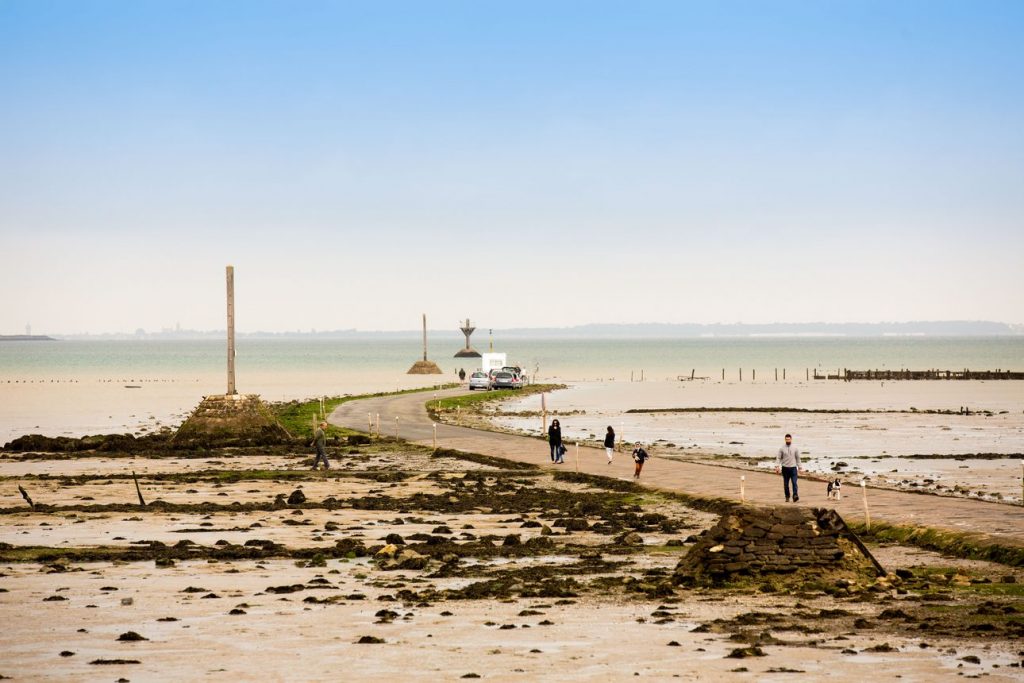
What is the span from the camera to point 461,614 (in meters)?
20.0

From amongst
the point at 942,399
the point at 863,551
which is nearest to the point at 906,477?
the point at 863,551

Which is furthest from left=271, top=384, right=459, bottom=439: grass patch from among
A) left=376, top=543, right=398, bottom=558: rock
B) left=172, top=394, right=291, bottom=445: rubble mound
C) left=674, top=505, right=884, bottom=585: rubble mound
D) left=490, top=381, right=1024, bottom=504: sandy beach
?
left=674, top=505, right=884, bottom=585: rubble mound

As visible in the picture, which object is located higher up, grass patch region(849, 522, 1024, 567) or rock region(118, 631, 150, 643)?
grass patch region(849, 522, 1024, 567)

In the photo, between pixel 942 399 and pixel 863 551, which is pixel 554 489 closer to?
pixel 863 551

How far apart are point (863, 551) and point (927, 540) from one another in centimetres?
439

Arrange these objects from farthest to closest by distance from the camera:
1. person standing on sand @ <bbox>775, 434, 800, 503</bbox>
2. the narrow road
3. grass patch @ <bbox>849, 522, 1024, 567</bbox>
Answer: person standing on sand @ <bbox>775, 434, 800, 503</bbox> → the narrow road → grass patch @ <bbox>849, 522, 1024, 567</bbox>

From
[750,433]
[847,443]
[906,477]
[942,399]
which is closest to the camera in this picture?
[906,477]

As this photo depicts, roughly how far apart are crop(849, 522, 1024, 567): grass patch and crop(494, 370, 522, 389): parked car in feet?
268

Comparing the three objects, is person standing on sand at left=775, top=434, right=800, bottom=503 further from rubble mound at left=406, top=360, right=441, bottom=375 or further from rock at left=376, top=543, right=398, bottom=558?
rubble mound at left=406, top=360, right=441, bottom=375

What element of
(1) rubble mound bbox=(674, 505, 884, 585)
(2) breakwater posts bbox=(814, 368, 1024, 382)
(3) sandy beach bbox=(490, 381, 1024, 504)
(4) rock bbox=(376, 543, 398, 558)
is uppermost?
(1) rubble mound bbox=(674, 505, 884, 585)

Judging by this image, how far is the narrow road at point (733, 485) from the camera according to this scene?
27.2 metres

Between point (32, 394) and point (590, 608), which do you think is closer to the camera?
point (590, 608)

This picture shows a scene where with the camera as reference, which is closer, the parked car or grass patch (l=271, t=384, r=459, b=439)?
grass patch (l=271, t=384, r=459, b=439)

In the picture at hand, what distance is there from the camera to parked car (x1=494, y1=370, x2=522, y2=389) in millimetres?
108750
